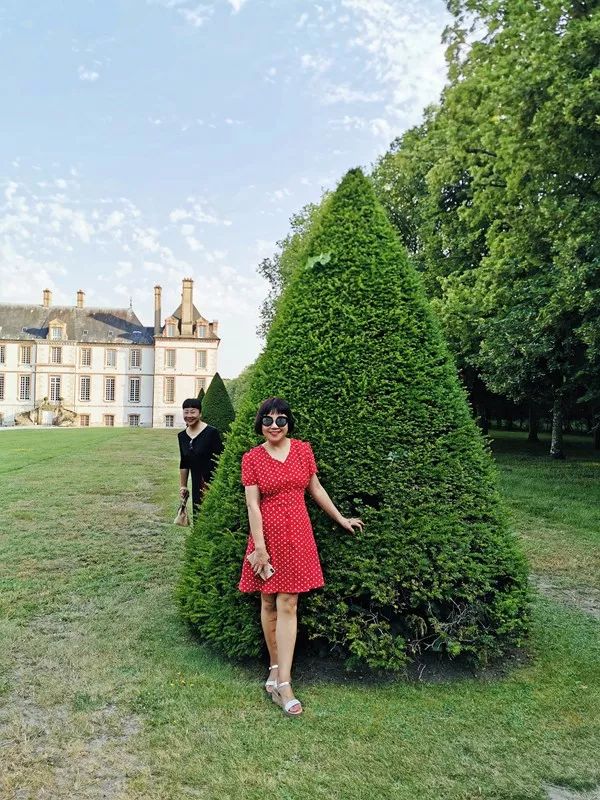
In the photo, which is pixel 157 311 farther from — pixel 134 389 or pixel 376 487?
pixel 376 487

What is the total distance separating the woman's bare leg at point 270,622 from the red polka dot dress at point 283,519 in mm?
100

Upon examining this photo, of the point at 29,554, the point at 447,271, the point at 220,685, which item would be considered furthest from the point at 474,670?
the point at 447,271

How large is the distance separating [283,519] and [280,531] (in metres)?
0.08

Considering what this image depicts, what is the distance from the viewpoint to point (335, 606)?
4.26 meters

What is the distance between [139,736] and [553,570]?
19.8 ft

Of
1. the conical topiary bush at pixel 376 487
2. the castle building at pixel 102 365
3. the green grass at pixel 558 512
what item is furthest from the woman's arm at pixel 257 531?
the castle building at pixel 102 365

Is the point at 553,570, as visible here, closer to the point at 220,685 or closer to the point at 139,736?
the point at 220,685

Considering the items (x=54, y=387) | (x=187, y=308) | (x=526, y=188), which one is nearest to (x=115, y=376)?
(x=54, y=387)

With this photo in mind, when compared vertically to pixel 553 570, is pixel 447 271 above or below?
above

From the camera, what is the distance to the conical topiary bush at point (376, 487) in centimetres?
427

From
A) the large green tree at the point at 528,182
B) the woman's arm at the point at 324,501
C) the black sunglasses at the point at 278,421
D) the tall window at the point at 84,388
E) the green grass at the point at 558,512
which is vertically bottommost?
the green grass at the point at 558,512

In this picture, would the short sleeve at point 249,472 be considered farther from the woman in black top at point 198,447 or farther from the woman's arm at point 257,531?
the woman in black top at point 198,447

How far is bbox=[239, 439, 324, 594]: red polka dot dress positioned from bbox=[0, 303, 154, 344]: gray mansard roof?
64141 mm

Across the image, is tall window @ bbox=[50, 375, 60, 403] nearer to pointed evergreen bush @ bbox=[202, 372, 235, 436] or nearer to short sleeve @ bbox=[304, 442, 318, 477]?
pointed evergreen bush @ bbox=[202, 372, 235, 436]
